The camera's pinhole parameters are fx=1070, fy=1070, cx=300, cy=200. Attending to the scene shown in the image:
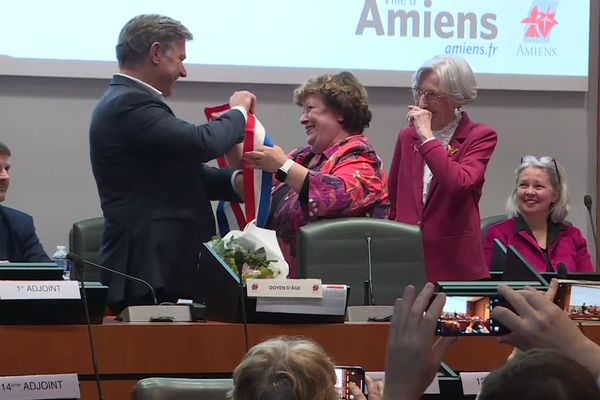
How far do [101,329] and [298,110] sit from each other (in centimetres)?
295

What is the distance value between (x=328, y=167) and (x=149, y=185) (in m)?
0.68

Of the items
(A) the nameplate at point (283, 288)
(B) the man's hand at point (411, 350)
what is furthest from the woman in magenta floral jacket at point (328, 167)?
(B) the man's hand at point (411, 350)

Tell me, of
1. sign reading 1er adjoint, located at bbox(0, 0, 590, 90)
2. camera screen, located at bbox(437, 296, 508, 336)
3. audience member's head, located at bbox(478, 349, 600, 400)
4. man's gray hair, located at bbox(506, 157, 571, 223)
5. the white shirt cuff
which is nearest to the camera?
audience member's head, located at bbox(478, 349, 600, 400)

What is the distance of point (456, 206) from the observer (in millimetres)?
3650

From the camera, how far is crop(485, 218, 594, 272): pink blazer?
171 inches

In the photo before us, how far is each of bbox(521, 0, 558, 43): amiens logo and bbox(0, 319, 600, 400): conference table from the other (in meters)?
2.95

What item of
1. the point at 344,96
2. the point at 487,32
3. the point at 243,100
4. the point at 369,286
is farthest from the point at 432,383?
the point at 487,32

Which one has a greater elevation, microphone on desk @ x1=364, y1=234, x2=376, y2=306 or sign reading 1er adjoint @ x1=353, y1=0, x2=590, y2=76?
sign reading 1er adjoint @ x1=353, y1=0, x2=590, y2=76

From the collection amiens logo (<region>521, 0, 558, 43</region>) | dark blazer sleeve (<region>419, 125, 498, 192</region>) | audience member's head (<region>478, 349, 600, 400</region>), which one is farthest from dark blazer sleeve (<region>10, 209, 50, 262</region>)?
audience member's head (<region>478, 349, 600, 400</region>)

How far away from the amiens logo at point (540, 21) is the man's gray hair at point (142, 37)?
2.54m

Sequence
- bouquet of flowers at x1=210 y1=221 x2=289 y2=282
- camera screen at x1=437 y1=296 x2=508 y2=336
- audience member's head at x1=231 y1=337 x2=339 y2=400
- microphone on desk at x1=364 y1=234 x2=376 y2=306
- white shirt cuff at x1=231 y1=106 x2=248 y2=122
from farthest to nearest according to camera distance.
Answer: white shirt cuff at x1=231 y1=106 x2=248 y2=122 → microphone on desk at x1=364 y1=234 x2=376 y2=306 → bouquet of flowers at x1=210 y1=221 x2=289 y2=282 → camera screen at x1=437 y1=296 x2=508 y2=336 → audience member's head at x1=231 y1=337 x2=339 y2=400

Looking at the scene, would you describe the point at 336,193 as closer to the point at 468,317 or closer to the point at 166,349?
the point at 166,349

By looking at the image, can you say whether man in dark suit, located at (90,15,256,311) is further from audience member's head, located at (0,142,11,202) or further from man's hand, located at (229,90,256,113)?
audience member's head, located at (0,142,11,202)

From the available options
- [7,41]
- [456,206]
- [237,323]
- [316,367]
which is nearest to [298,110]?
[7,41]
